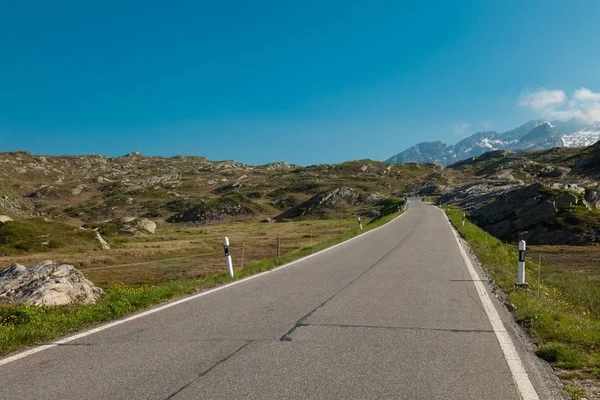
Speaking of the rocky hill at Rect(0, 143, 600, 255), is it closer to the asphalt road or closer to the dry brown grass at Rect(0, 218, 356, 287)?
the dry brown grass at Rect(0, 218, 356, 287)

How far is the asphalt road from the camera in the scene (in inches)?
174

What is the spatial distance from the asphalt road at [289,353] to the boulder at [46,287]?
168 inches

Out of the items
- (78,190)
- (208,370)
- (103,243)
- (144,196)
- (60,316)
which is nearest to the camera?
(208,370)

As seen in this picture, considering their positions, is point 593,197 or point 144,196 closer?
point 593,197

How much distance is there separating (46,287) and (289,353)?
8419 mm

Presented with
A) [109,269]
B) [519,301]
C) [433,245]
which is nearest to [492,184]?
[433,245]

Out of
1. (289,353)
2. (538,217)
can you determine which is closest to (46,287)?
(289,353)

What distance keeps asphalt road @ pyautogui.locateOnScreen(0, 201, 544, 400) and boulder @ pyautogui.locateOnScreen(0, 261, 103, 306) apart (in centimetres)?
428

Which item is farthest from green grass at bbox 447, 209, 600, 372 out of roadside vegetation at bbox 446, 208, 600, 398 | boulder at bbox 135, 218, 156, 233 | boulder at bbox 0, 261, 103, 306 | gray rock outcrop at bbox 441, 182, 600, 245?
boulder at bbox 135, 218, 156, 233

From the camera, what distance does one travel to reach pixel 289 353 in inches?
216

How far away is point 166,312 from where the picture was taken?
8008mm

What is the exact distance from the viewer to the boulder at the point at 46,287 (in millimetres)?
10414

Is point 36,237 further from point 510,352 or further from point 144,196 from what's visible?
point 144,196

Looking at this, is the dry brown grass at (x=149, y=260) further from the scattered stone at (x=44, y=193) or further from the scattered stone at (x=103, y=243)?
the scattered stone at (x=44, y=193)
